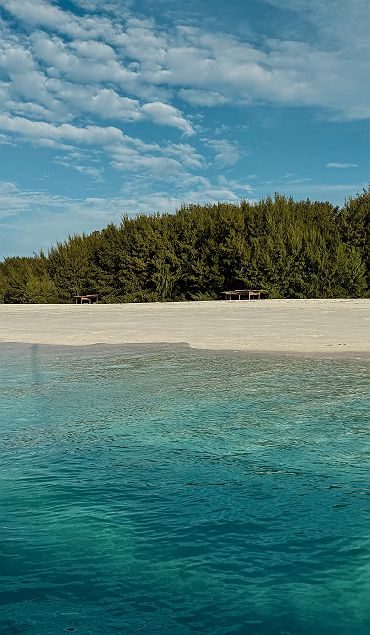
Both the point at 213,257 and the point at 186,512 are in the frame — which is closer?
the point at 186,512

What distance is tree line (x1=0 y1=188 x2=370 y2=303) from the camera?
87.2ft

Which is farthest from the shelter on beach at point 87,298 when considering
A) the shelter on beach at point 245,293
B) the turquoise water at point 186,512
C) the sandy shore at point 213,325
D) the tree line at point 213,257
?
the turquoise water at point 186,512

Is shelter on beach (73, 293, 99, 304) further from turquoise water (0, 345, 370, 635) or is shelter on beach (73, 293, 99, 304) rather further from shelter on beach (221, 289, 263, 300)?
turquoise water (0, 345, 370, 635)

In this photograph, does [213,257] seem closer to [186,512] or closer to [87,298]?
[87,298]

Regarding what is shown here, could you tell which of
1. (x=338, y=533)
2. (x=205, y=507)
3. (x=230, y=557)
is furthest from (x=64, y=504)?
(x=338, y=533)

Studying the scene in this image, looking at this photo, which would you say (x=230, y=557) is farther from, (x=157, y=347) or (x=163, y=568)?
(x=157, y=347)

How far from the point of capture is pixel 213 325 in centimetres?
1561

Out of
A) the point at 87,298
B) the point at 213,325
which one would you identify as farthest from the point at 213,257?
the point at 213,325

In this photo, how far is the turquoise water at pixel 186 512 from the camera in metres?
2.69

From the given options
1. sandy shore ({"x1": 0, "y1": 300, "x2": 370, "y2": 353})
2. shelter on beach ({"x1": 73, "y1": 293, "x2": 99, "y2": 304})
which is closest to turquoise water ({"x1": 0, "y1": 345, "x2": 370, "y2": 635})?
sandy shore ({"x1": 0, "y1": 300, "x2": 370, "y2": 353})

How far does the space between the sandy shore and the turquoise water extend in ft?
15.1

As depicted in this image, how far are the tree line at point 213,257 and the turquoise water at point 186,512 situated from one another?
1955cm

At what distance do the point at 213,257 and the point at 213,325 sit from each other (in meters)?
13.6

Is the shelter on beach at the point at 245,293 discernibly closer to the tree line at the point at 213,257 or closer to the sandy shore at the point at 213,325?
the tree line at the point at 213,257
